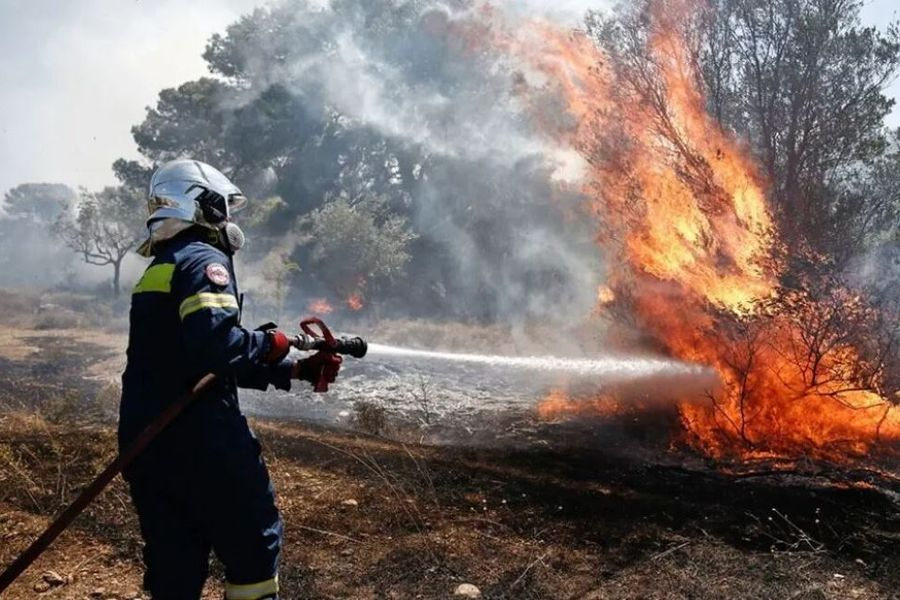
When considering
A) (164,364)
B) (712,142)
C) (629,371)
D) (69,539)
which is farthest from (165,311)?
(629,371)

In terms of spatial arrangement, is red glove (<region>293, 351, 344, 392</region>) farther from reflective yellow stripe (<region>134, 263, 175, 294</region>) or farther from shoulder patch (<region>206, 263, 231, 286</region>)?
reflective yellow stripe (<region>134, 263, 175, 294</region>)

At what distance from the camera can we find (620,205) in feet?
37.6

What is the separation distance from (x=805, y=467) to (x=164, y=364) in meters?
6.80

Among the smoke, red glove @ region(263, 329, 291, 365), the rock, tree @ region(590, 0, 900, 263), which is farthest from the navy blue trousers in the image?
the smoke

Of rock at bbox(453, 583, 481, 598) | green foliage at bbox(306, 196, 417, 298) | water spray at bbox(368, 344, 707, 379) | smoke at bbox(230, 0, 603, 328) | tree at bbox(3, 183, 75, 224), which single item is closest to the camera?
rock at bbox(453, 583, 481, 598)

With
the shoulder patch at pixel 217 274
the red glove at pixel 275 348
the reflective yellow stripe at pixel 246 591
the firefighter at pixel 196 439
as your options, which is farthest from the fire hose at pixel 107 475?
the reflective yellow stripe at pixel 246 591

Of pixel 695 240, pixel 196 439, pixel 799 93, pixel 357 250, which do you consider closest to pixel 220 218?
pixel 196 439

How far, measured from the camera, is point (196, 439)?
2.88 m

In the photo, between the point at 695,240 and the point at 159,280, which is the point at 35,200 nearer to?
the point at 695,240

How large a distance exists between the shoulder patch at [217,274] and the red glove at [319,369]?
683mm

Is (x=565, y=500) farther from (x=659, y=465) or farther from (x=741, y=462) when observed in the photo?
(x=741, y=462)

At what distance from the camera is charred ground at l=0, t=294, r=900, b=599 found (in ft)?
13.5

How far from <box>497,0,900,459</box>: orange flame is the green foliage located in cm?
1714

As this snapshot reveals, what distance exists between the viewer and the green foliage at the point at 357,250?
1142 inches
